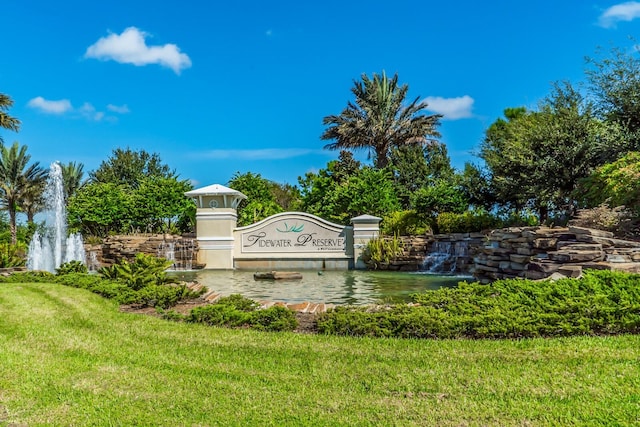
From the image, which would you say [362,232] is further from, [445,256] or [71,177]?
[71,177]

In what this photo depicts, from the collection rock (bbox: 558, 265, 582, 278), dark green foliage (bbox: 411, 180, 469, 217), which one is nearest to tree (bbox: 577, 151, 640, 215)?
rock (bbox: 558, 265, 582, 278)

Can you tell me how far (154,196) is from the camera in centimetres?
2098

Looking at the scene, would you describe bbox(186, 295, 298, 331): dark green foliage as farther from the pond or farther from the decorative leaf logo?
the decorative leaf logo

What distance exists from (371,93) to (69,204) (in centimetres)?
1714

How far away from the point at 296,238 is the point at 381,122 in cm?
1241

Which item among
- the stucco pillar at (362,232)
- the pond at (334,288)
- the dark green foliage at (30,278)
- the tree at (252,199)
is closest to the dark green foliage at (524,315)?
the pond at (334,288)

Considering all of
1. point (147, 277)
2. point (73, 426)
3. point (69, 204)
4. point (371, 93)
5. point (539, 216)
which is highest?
point (371, 93)

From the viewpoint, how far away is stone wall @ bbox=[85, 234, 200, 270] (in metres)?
16.5

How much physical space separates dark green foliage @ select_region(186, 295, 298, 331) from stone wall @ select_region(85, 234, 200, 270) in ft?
38.1

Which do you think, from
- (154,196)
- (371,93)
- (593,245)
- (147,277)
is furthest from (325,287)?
(371,93)

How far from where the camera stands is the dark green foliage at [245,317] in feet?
16.5

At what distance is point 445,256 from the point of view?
14422mm

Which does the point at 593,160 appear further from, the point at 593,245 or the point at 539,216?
the point at 593,245

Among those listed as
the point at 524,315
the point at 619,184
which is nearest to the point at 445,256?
the point at 619,184
